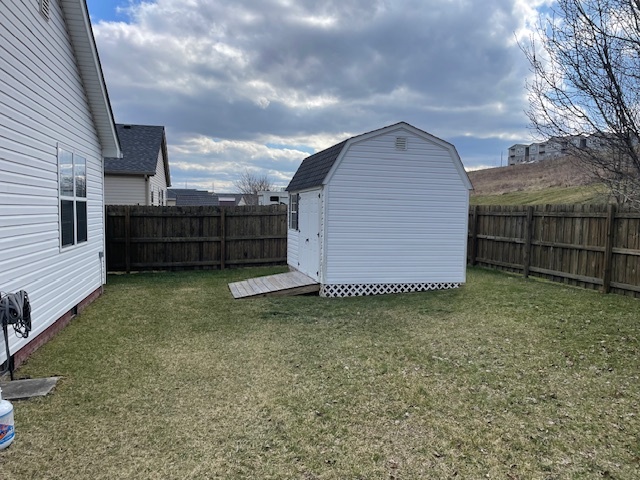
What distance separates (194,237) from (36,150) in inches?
284

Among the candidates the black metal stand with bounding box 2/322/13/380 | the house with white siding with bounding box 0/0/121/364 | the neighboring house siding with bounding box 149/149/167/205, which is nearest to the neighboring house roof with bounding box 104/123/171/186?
the neighboring house siding with bounding box 149/149/167/205

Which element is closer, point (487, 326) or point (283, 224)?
point (487, 326)

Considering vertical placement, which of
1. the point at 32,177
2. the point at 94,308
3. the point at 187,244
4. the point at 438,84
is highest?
the point at 438,84

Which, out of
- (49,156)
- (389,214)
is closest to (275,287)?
(389,214)

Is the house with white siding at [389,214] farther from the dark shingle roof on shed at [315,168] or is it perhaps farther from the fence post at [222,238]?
the fence post at [222,238]

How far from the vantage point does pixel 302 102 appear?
1425cm

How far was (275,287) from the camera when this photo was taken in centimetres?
886

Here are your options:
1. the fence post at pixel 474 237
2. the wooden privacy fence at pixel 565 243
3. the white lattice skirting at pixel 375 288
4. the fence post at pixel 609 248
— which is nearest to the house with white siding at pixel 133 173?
the white lattice skirting at pixel 375 288

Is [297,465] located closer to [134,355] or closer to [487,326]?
[134,355]

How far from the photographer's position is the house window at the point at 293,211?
11.1 metres

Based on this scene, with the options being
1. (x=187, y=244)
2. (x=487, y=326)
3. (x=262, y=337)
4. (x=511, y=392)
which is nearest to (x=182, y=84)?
(x=187, y=244)

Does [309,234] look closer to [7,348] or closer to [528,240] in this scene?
[528,240]

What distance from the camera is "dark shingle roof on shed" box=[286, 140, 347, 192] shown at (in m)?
8.77

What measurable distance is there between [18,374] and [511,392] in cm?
508
